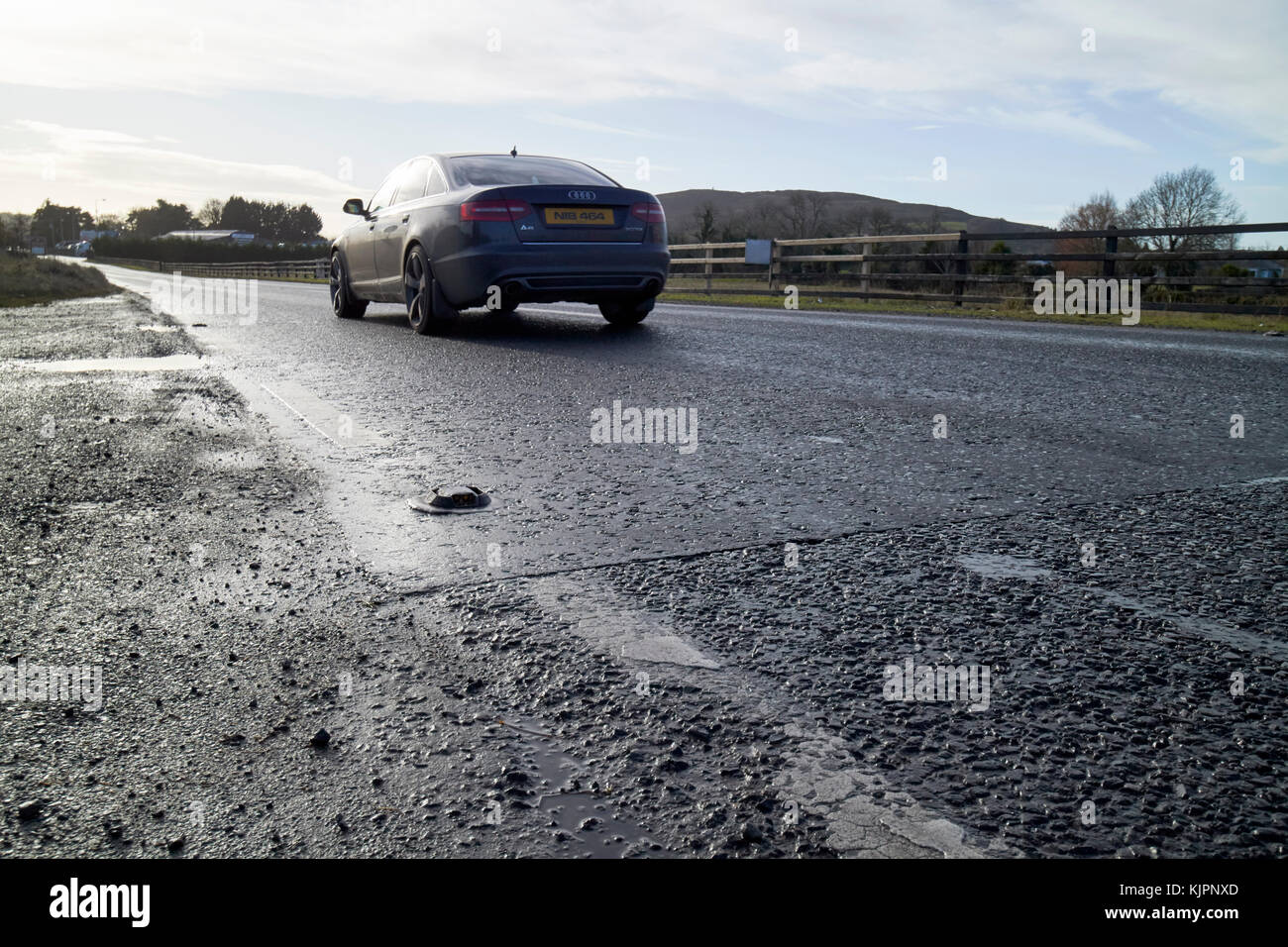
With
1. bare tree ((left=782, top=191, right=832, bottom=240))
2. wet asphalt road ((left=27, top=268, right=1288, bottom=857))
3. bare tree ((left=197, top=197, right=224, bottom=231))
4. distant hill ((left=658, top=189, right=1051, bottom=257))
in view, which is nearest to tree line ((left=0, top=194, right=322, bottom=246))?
bare tree ((left=197, top=197, right=224, bottom=231))

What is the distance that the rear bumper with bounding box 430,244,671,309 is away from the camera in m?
8.23

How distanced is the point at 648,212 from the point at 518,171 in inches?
44.8

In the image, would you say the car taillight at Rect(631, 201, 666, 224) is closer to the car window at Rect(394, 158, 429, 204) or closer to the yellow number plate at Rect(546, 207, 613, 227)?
the yellow number plate at Rect(546, 207, 613, 227)

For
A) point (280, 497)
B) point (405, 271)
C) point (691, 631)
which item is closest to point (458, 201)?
point (405, 271)

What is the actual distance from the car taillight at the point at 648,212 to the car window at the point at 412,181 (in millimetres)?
1964

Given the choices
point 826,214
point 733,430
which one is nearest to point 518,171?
point 733,430

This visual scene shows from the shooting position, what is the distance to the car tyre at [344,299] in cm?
1154

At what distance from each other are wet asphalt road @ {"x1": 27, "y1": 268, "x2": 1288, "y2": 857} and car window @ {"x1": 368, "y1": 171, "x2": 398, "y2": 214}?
4.64 m

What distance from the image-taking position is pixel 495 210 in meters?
8.19

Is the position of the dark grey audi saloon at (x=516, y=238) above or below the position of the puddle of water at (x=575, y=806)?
above

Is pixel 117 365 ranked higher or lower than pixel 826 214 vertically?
lower

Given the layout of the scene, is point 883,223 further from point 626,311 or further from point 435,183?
point 435,183

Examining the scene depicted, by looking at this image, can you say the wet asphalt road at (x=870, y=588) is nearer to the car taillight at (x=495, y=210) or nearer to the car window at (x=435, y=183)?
the car taillight at (x=495, y=210)

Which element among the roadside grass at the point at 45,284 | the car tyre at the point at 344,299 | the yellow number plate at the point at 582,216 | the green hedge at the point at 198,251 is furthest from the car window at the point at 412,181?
the green hedge at the point at 198,251
